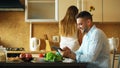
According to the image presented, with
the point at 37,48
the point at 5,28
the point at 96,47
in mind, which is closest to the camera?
the point at 96,47

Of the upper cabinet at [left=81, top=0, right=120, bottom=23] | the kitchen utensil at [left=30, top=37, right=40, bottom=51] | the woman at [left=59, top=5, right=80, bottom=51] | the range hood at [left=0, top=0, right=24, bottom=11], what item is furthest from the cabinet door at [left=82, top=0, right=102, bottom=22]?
the range hood at [left=0, top=0, right=24, bottom=11]

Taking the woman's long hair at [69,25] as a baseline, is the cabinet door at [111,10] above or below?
above

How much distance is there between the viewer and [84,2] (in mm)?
4789

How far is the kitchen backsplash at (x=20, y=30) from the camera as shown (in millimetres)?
5074

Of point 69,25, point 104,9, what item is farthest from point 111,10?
point 69,25

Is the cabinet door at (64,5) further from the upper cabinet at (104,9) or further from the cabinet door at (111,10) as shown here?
the cabinet door at (111,10)

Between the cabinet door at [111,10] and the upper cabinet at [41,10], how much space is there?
0.78 m

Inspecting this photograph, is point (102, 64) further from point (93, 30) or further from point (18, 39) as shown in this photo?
point (18, 39)

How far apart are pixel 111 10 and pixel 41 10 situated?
3.78 feet

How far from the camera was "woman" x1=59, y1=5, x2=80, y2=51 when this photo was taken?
4098 mm

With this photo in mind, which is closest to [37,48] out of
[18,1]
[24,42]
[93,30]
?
[24,42]

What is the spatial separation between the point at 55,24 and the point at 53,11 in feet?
0.81

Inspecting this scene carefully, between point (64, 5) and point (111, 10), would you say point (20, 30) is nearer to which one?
point (64, 5)

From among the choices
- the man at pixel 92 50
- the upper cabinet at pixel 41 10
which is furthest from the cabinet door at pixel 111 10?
the man at pixel 92 50
